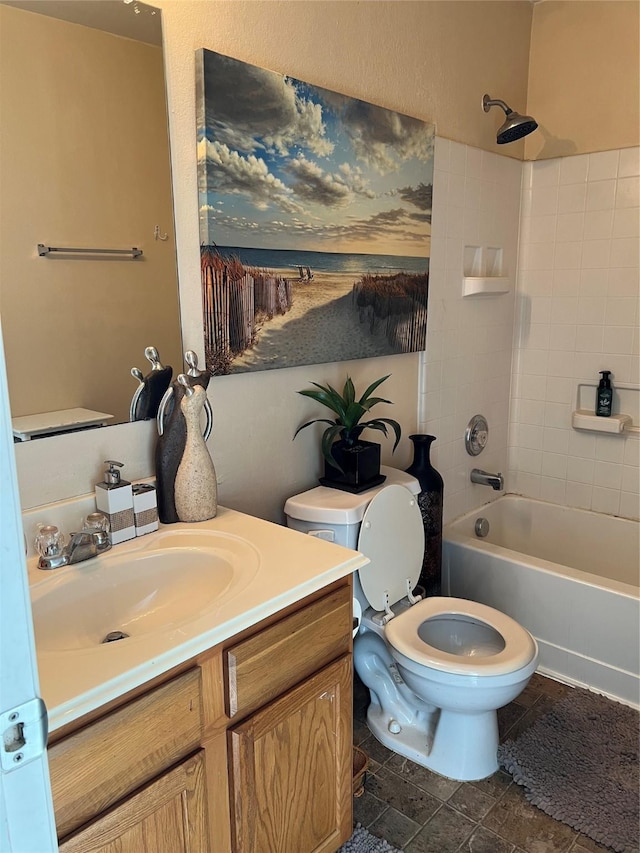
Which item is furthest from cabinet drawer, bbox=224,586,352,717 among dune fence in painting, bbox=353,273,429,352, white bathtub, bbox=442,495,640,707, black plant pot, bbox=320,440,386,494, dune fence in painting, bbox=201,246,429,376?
white bathtub, bbox=442,495,640,707

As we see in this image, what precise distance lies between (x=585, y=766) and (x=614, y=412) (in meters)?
1.53

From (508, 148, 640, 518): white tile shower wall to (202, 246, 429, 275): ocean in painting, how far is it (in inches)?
34.2

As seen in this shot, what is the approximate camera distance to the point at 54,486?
1486 millimetres

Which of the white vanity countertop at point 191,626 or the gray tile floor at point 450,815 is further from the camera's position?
the gray tile floor at point 450,815

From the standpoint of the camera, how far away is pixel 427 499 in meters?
2.31

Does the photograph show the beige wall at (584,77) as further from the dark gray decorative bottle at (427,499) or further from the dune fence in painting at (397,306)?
the dark gray decorative bottle at (427,499)

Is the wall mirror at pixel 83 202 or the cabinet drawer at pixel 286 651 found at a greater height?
the wall mirror at pixel 83 202

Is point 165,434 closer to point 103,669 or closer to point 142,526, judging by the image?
point 142,526

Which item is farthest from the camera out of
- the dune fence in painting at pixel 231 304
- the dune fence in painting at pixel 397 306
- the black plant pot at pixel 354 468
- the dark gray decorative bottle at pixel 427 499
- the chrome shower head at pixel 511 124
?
the chrome shower head at pixel 511 124

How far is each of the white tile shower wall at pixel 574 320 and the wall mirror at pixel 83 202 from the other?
1.98m

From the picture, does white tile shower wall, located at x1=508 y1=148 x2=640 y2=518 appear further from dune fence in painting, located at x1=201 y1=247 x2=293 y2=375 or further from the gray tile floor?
dune fence in painting, located at x1=201 y1=247 x2=293 y2=375

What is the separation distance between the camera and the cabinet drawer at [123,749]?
38.3 inches

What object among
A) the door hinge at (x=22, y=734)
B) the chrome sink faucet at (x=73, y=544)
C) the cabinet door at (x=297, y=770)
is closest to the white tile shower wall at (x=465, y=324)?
the cabinet door at (x=297, y=770)

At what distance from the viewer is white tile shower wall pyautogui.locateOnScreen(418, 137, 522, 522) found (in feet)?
8.32
